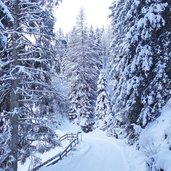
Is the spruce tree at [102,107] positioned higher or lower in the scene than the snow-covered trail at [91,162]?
higher

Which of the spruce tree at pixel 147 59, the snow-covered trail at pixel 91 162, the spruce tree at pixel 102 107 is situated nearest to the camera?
the spruce tree at pixel 147 59

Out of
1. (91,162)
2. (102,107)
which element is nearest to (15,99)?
(91,162)

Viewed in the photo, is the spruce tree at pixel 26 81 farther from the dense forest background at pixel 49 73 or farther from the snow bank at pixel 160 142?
the snow bank at pixel 160 142

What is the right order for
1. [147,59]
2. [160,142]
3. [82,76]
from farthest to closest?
1. [82,76]
2. [147,59]
3. [160,142]

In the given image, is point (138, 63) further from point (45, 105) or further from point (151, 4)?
point (45, 105)

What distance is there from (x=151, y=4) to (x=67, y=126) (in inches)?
1313

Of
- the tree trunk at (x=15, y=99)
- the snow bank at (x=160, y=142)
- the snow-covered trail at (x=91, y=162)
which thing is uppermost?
the tree trunk at (x=15, y=99)

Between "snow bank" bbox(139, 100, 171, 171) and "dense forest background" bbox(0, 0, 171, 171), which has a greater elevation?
"dense forest background" bbox(0, 0, 171, 171)

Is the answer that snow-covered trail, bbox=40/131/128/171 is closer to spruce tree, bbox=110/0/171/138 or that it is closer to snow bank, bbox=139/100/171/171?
spruce tree, bbox=110/0/171/138

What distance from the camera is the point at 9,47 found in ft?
44.0

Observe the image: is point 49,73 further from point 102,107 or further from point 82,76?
point 82,76

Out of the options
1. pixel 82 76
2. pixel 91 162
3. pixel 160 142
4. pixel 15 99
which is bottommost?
pixel 91 162

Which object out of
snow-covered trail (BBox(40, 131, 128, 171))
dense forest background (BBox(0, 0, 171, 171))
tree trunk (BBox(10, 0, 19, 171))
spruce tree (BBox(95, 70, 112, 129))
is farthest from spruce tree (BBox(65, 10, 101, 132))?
tree trunk (BBox(10, 0, 19, 171))

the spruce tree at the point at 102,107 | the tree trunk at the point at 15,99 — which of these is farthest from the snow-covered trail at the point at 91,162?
the spruce tree at the point at 102,107
